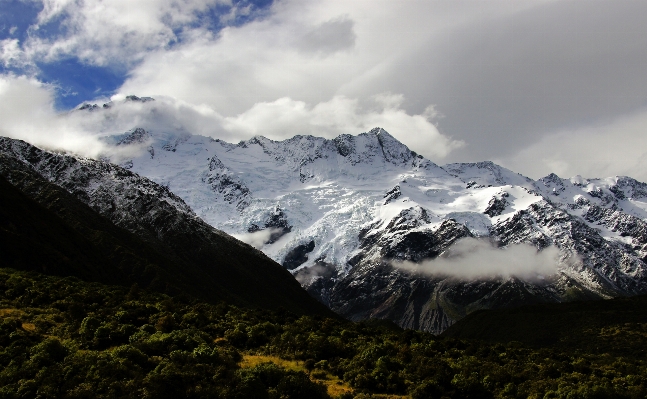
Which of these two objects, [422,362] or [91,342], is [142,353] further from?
[422,362]

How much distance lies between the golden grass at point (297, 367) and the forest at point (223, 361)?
98 millimetres

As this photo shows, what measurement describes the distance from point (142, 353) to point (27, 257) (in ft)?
280

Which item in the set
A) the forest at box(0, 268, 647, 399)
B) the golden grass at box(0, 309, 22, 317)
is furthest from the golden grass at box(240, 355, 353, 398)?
the golden grass at box(0, 309, 22, 317)

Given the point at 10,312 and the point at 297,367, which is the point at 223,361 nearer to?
the point at 297,367

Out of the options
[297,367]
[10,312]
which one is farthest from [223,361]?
[10,312]

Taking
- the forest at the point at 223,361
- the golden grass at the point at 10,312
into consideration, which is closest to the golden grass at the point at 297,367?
the forest at the point at 223,361

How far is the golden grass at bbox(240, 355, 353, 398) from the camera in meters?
40.2

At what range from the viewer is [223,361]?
41.4m

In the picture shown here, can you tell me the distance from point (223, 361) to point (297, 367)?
705 centimetres

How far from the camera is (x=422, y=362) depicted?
46.2m

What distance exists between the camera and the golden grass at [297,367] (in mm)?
40156

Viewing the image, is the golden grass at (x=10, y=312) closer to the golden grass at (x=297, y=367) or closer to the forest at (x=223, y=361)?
the forest at (x=223, y=361)

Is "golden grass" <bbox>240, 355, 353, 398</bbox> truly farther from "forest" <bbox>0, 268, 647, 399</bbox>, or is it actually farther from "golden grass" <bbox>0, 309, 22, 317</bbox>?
"golden grass" <bbox>0, 309, 22, 317</bbox>

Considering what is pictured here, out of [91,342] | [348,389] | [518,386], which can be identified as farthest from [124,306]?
[518,386]
